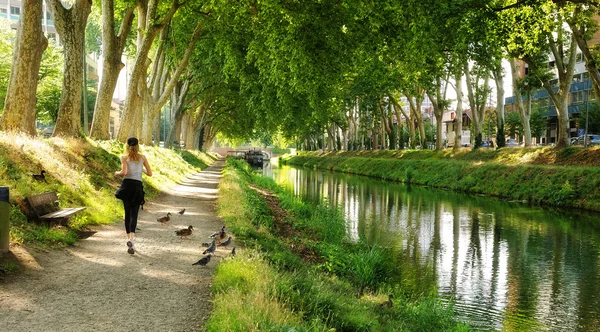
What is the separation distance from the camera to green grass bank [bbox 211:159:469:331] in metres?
6.30

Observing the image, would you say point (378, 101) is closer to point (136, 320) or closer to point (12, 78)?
point (12, 78)

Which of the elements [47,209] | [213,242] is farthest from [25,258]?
[213,242]

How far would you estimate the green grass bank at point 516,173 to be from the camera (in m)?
25.6

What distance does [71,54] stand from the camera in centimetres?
1770

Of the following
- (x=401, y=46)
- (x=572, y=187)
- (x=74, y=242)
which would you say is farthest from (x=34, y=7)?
(x=572, y=187)

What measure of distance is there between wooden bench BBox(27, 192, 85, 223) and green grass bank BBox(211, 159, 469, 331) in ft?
10.2

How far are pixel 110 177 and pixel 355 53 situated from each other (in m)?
10.3

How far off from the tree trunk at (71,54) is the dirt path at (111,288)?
7.71 meters

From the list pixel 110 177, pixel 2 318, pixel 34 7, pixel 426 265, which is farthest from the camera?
pixel 110 177

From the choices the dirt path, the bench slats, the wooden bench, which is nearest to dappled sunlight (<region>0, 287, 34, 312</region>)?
the dirt path

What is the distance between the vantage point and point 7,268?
7840 millimetres

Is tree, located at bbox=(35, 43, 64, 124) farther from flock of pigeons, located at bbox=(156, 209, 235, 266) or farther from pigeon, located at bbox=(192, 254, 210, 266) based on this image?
pigeon, located at bbox=(192, 254, 210, 266)

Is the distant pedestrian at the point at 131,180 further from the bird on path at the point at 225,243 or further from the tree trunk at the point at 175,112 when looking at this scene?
the tree trunk at the point at 175,112

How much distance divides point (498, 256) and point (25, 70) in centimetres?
1275
